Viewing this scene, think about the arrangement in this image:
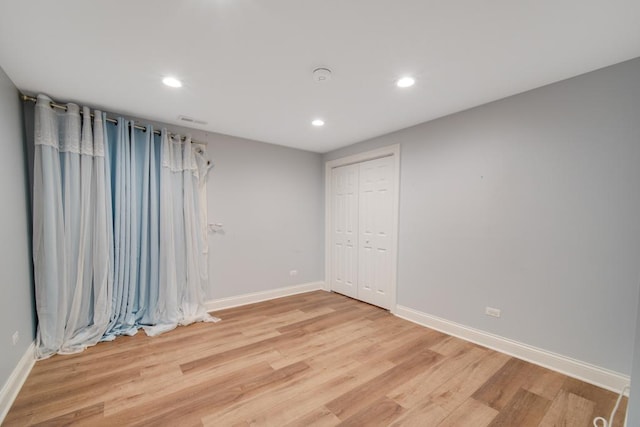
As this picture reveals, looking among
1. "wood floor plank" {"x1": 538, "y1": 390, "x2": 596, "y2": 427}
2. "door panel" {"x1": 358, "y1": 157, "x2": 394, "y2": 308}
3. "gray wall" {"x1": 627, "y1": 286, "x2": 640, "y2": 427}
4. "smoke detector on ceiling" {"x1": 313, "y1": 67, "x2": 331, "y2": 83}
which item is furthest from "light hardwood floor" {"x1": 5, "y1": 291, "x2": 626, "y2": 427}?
"smoke detector on ceiling" {"x1": 313, "y1": 67, "x2": 331, "y2": 83}

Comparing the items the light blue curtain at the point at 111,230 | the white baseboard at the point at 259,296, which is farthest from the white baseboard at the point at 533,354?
the light blue curtain at the point at 111,230

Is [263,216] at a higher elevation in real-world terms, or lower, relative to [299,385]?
higher

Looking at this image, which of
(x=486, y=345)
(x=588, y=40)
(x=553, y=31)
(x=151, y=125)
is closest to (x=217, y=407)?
(x=486, y=345)

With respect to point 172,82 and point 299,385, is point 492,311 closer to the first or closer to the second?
point 299,385

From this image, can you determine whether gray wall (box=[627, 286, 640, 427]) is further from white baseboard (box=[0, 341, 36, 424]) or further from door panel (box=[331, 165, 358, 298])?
white baseboard (box=[0, 341, 36, 424])

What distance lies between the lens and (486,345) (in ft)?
8.46

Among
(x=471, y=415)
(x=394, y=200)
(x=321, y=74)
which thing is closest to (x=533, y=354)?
(x=471, y=415)

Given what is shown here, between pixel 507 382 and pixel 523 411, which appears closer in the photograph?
pixel 523 411

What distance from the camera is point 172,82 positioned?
86.2 inches

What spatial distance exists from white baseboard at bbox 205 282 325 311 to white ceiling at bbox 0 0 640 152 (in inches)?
99.0

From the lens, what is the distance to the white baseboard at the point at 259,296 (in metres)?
3.54

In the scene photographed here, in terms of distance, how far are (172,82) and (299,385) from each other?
269 cm

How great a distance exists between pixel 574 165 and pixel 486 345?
183 centimetres

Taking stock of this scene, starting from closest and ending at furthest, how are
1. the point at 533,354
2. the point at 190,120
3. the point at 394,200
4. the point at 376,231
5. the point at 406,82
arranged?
the point at 406,82, the point at 533,354, the point at 190,120, the point at 394,200, the point at 376,231
